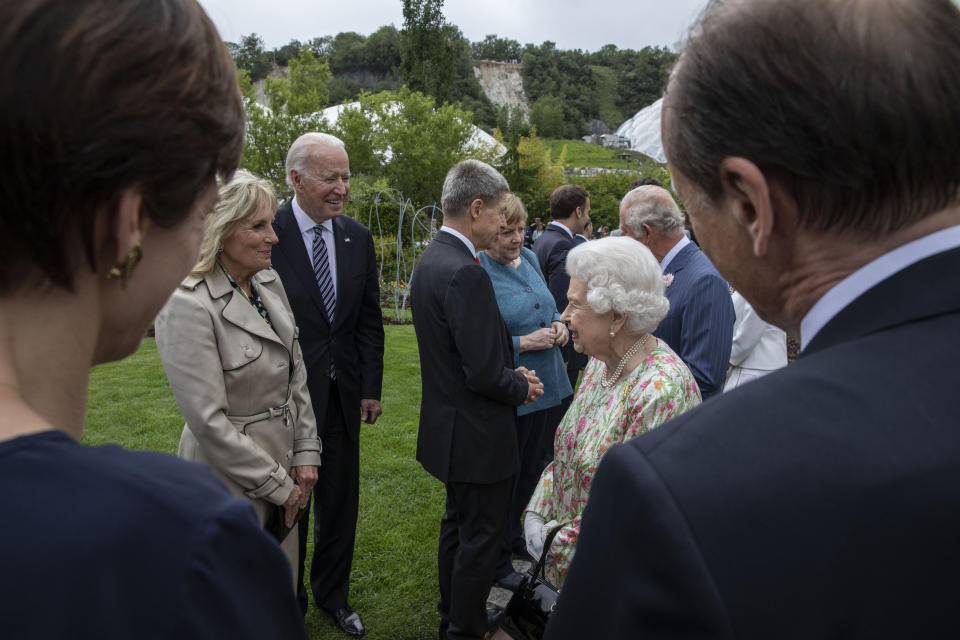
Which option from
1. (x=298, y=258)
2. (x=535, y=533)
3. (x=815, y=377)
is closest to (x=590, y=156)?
(x=298, y=258)

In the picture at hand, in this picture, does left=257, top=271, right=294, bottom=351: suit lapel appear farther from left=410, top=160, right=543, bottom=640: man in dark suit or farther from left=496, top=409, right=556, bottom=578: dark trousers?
left=496, top=409, right=556, bottom=578: dark trousers

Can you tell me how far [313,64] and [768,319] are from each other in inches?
1264

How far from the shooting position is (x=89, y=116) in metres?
0.67

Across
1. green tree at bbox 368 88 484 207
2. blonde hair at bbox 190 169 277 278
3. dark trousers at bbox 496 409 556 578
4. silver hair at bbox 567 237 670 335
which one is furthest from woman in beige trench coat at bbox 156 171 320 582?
green tree at bbox 368 88 484 207

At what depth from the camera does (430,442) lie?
3559 mm

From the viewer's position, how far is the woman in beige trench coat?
2676mm

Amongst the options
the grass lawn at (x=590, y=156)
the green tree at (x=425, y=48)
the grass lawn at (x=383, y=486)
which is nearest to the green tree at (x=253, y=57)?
the green tree at (x=425, y=48)

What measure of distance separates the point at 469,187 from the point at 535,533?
2.05 m

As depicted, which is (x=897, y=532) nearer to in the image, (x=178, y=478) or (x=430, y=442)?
(x=178, y=478)

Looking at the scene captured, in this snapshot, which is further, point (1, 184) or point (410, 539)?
A: point (410, 539)

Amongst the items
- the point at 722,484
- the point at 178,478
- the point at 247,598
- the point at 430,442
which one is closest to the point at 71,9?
the point at 178,478

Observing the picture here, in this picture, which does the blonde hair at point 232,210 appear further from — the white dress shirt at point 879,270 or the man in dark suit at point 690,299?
the white dress shirt at point 879,270

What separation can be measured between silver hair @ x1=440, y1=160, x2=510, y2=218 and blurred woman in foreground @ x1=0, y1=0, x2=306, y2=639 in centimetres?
294

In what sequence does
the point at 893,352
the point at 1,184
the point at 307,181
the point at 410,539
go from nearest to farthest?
the point at 1,184
the point at 893,352
the point at 307,181
the point at 410,539
